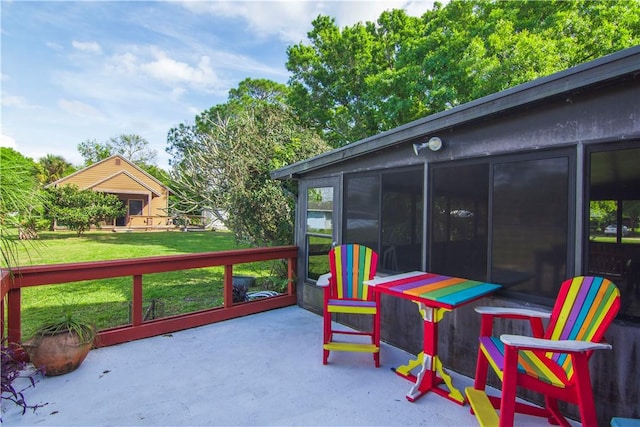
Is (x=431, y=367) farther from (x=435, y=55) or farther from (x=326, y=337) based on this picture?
(x=435, y=55)

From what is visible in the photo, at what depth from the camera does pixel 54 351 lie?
9.11 ft

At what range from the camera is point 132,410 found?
2.37 meters

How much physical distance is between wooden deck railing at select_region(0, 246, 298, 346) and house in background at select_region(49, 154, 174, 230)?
17.1 m

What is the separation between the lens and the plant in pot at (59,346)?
2.77 metres

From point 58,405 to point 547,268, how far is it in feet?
12.6

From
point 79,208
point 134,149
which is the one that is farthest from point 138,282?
point 134,149

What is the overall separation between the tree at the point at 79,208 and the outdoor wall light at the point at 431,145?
1693cm

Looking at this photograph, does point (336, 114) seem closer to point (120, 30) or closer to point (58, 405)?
point (120, 30)

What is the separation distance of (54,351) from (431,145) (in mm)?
3877

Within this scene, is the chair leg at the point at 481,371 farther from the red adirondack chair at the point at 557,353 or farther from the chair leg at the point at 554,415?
the chair leg at the point at 554,415

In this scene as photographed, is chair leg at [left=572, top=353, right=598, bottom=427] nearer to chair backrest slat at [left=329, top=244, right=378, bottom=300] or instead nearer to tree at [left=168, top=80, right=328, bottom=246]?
chair backrest slat at [left=329, top=244, right=378, bottom=300]

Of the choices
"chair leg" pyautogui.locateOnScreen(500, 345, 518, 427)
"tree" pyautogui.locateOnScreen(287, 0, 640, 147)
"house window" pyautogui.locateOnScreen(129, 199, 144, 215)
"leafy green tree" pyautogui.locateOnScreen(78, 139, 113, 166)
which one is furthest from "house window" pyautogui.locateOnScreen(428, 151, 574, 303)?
"leafy green tree" pyautogui.locateOnScreen(78, 139, 113, 166)

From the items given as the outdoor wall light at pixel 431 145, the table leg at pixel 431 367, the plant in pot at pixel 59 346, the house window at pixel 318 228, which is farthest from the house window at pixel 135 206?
the table leg at pixel 431 367

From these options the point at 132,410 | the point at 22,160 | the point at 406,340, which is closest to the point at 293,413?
the point at 132,410
